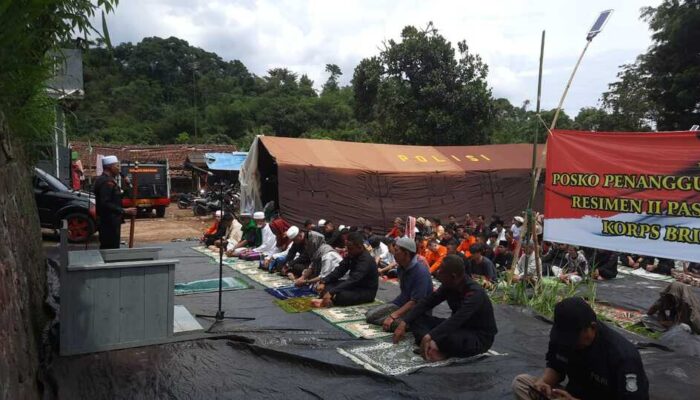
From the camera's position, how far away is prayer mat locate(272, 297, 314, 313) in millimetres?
5945

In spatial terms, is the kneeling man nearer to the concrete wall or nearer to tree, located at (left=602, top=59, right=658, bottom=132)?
the concrete wall

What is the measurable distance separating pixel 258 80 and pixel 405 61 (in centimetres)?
3545

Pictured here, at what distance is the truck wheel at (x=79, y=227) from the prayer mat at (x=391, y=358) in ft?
26.7

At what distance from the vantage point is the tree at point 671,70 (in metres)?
17.2

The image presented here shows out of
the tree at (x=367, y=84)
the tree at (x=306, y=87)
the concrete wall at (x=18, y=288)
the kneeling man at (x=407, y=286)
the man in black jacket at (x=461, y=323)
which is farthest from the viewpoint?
the tree at (x=306, y=87)

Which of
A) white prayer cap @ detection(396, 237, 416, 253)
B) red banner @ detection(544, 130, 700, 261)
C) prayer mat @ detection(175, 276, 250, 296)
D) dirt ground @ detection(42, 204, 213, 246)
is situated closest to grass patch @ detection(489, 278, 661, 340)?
red banner @ detection(544, 130, 700, 261)

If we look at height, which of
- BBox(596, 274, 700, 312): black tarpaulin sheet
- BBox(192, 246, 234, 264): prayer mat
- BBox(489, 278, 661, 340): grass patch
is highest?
BBox(489, 278, 661, 340): grass patch

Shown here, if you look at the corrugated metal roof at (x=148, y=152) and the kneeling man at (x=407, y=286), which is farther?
the corrugated metal roof at (x=148, y=152)

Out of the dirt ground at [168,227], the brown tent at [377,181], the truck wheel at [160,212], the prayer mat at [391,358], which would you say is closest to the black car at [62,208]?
the dirt ground at [168,227]

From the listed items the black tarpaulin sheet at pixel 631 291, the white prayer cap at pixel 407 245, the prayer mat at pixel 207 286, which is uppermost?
the white prayer cap at pixel 407 245

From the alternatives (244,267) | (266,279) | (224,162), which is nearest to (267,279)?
(266,279)

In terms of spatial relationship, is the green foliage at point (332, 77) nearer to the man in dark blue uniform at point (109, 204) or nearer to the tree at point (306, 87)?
the tree at point (306, 87)

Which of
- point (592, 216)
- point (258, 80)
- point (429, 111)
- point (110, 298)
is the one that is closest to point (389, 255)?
point (592, 216)

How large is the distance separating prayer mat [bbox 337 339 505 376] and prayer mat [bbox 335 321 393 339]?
0.77 ft
